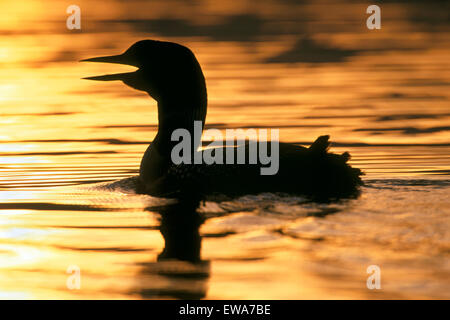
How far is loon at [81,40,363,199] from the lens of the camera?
7.06 meters

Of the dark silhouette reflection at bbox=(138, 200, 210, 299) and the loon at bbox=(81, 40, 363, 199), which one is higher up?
the loon at bbox=(81, 40, 363, 199)

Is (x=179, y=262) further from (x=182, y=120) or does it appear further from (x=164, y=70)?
(x=164, y=70)

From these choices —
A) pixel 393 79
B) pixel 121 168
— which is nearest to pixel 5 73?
pixel 393 79

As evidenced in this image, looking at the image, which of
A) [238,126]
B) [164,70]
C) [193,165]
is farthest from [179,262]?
[238,126]

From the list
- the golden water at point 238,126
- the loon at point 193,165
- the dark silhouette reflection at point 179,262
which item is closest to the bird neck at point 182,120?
the loon at point 193,165

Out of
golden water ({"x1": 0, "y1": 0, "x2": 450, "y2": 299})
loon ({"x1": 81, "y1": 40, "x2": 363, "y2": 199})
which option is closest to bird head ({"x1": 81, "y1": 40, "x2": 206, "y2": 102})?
loon ({"x1": 81, "y1": 40, "x2": 363, "y2": 199})

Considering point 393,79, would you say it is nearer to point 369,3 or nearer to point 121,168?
point 121,168

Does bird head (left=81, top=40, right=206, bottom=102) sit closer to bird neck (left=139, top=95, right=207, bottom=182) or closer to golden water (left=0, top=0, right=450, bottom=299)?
bird neck (left=139, top=95, right=207, bottom=182)

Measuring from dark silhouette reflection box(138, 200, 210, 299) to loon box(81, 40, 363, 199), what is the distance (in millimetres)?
270

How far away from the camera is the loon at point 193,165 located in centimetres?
706

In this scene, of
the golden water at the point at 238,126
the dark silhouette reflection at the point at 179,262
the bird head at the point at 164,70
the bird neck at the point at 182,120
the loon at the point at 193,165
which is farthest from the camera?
the bird neck at the point at 182,120

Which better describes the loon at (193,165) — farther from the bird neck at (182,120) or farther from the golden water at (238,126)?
the golden water at (238,126)
